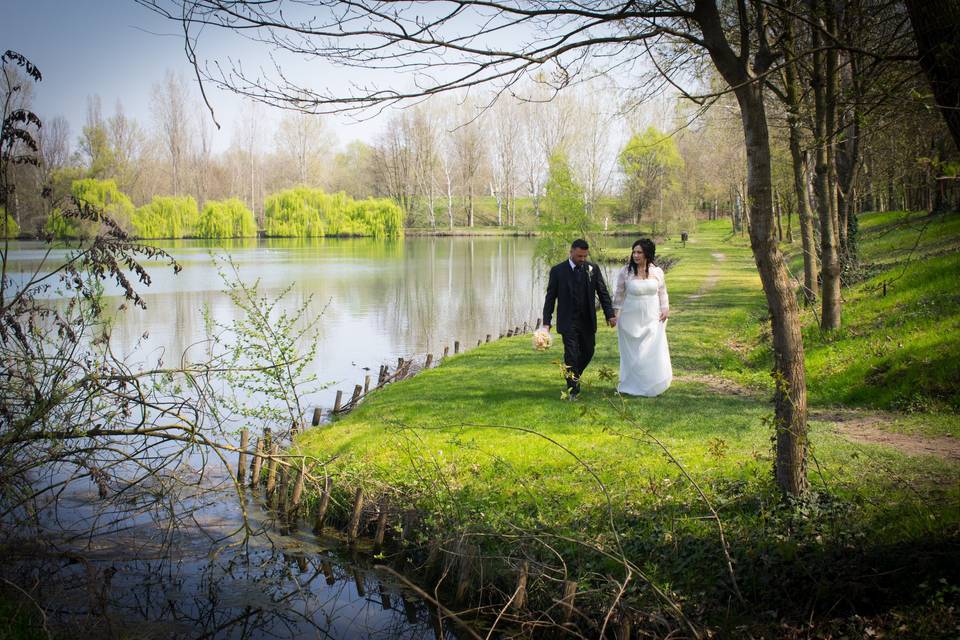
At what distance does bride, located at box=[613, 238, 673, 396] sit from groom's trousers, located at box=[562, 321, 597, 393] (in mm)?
475

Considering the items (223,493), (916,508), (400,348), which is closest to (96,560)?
(223,493)

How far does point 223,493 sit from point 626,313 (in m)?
6.51

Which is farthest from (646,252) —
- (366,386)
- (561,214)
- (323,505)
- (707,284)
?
(561,214)

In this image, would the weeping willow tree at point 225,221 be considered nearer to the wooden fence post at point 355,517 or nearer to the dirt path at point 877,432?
the dirt path at point 877,432

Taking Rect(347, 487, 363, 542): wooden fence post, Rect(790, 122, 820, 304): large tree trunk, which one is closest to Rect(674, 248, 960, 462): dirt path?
Rect(790, 122, 820, 304): large tree trunk

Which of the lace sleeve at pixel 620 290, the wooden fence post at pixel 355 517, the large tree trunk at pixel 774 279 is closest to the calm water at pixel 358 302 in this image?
the wooden fence post at pixel 355 517

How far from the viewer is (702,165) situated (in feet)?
213

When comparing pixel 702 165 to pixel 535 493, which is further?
pixel 702 165

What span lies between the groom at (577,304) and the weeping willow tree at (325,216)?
75.2 metres

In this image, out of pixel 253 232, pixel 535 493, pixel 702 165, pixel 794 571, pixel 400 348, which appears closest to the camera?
pixel 794 571

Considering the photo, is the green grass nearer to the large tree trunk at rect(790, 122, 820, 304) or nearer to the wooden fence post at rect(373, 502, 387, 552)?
the large tree trunk at rect(790, 122, 820, 304)

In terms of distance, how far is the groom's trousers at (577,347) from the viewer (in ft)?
34.0

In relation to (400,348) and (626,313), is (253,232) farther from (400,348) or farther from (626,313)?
(626,313)

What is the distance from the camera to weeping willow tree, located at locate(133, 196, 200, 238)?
245 feet
